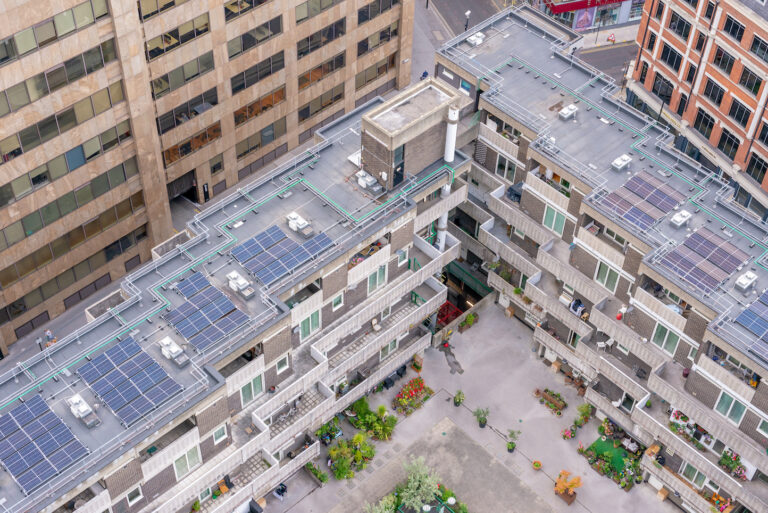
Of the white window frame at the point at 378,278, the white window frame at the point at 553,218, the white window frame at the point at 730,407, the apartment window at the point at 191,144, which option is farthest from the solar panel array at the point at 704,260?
the apartment window at the point at 191,144

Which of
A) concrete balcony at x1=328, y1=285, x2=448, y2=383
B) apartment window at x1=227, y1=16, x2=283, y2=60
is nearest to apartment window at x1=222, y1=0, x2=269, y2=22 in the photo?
apartment window at x1=227, y1=16, x2=283, y2=60

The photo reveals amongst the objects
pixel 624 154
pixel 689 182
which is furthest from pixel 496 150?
pixel 689 182

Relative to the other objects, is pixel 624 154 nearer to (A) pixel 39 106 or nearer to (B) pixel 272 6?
(B) pixel 272 6

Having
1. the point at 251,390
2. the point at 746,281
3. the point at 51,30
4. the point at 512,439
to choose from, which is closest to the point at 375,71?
the point at 51,30

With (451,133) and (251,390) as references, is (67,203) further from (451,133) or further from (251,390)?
(451,133)

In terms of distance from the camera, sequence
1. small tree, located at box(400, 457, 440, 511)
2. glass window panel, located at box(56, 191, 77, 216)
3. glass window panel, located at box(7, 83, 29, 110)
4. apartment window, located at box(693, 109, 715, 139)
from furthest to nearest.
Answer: apartment window, located at box(693, 109, 715, 139), glass window panel, located at box(56, 191, 77, 216), small tree, located at box(400, 457, 440, 511), glass window panel, located at box(7, 83, 29, 110)

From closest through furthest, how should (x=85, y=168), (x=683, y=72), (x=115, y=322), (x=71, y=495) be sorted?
(x=71, y=495) < (x=115, y=322) < (x=85, y=168) < (x=683, y=72)

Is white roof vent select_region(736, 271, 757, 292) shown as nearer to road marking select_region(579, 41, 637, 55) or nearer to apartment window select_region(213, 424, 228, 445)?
apartment window select_region(213, 424, 228, 445)
